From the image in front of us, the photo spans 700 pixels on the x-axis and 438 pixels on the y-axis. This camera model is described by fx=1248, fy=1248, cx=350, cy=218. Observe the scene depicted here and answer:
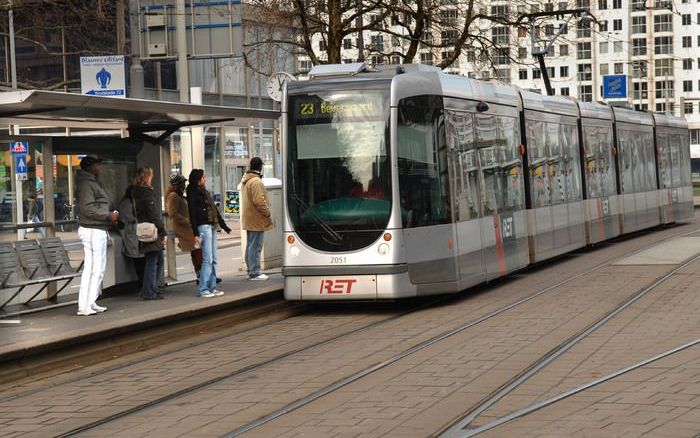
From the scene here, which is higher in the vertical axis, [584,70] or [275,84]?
[584,70]

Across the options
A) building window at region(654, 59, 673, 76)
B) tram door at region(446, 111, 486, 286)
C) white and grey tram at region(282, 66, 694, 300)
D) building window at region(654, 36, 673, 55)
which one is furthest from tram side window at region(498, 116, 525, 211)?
building window at region(654, 36, 673, 55)

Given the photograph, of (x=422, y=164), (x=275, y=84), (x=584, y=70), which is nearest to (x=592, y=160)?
(x=275, y=84)

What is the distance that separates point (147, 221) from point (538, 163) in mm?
8013

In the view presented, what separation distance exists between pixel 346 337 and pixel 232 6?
11.1 meters

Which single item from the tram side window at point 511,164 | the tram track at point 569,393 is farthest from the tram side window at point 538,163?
the tram track at point 569,393

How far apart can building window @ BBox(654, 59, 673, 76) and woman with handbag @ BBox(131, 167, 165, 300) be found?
4498 inches

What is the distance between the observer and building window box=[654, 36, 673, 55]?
123m

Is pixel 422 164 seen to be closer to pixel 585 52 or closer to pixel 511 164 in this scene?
pixel 511 164

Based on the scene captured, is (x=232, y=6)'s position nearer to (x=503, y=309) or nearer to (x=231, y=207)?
(x=231, y=207)

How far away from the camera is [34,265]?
13852 mm

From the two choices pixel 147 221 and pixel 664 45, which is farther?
pixel 664 45

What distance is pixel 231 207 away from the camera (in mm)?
29500

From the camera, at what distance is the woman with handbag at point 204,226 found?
15.1 m

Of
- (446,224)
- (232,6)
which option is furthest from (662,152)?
(446,224)
